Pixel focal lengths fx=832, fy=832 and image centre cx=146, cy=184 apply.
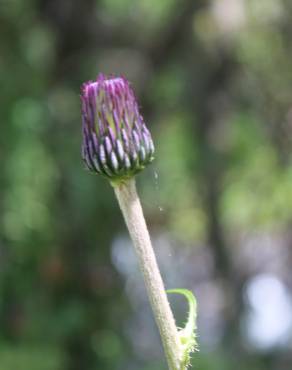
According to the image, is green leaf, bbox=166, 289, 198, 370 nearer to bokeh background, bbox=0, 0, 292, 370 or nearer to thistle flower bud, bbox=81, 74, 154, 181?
thistle flower bud, bbox=81, 74, 154, 181

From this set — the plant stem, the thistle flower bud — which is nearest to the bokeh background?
the thistle flower bud

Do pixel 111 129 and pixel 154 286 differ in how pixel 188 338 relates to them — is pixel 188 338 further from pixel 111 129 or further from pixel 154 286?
pixel 111 129

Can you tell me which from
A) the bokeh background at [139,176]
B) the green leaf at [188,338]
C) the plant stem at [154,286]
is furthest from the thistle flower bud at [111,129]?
the bokeh background at [139,176]

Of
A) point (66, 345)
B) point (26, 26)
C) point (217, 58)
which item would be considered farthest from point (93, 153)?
point (217, 58)

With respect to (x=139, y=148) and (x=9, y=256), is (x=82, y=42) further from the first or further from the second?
(x=139, y=148)

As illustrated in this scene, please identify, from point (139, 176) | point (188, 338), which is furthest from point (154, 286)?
point (139, 176)

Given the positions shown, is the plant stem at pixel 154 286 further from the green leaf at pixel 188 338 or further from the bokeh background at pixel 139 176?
the bokeh background at pixel 139 176
